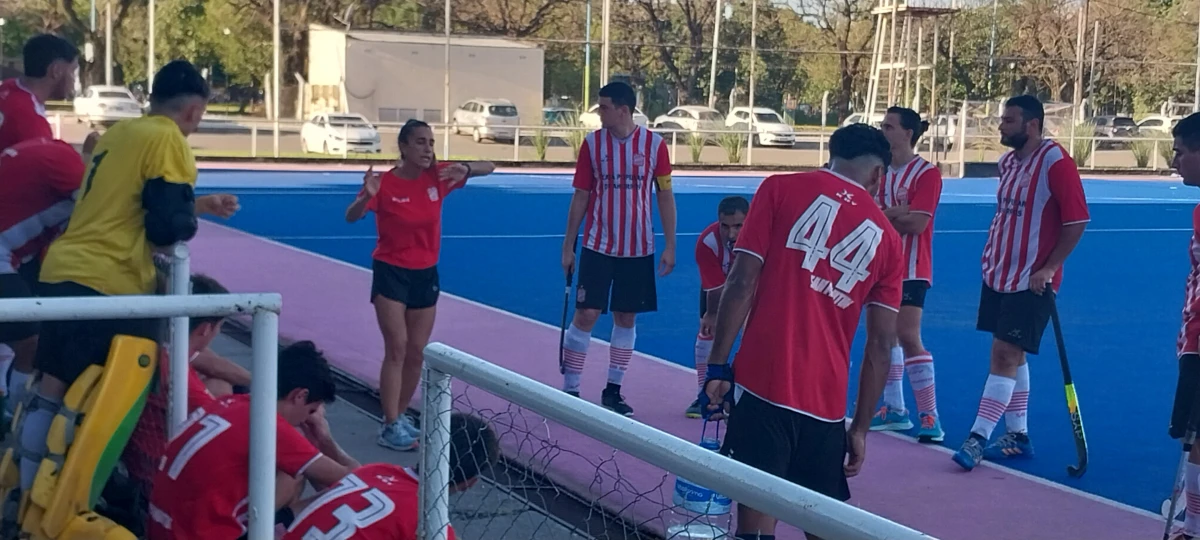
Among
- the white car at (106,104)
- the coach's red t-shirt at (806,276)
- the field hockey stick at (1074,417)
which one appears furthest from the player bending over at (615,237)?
the white car at (106,104)

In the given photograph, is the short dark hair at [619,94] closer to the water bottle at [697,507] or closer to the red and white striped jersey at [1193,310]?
the red and white striped jersey at [1193,310]

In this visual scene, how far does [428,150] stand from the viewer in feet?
21.5

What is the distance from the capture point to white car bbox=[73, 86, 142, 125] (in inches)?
1523

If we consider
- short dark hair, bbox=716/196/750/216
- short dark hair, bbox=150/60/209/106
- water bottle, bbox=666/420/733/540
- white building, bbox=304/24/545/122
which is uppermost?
white building, bbox=304/24/545/122

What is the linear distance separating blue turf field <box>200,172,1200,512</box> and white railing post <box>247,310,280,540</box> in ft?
14.0

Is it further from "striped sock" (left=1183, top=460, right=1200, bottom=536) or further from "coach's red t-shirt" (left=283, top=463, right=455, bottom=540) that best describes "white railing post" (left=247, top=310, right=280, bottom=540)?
"striped sock" (left=1183, top=460, right=1200, bottom=536)

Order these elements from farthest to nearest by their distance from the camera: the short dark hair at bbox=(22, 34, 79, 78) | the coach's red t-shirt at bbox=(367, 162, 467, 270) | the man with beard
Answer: the coach's red t-shirt at bbox=(367, 162, 467, 270), the man with beard, the short dark hair at bbox=(22, 34, 79, 78)

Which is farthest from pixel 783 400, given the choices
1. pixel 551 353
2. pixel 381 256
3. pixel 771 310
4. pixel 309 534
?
pixel 551 353

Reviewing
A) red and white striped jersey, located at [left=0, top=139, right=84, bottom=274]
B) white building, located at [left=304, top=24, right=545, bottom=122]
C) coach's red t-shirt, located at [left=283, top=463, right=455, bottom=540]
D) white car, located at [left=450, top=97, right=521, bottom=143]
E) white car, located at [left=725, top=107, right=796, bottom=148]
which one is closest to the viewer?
coach's red t-shirt, located at [left=283, top=463, right=455, bottom=540]

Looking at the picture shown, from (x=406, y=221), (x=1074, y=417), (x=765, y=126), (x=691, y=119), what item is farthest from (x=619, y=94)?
(x=691, y=119)

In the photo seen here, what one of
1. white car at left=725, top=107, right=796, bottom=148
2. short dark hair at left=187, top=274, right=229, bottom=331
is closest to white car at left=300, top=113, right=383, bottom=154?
white car at left=725, top=107, right=796, bottom=148

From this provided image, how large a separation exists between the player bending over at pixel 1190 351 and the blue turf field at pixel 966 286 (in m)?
1.23

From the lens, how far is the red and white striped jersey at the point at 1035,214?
252 inches

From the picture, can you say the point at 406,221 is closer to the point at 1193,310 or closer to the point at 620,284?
the point at 620,284
